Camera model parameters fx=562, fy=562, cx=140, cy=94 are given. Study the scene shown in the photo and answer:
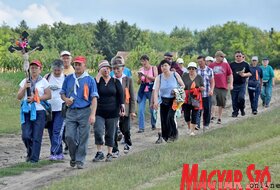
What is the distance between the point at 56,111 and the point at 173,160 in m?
2.70

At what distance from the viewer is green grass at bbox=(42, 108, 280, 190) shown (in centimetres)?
784

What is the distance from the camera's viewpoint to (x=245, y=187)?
22.5 feet

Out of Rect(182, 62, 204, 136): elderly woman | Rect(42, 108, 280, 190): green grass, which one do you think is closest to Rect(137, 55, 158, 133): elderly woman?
Rect(182, 62, 204, 136): elderly woman

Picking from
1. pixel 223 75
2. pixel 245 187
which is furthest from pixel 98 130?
pixel 223 75

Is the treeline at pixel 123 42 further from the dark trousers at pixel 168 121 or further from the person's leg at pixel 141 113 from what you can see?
the dark trousers at pixel 168 121

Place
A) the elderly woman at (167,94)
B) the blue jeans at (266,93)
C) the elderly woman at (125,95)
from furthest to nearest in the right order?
the blue jeans at (266,93) → the elderly woman at (167,94) → the elderly woman at (125,95)

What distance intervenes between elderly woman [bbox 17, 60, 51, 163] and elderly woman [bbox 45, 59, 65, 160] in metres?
0.36

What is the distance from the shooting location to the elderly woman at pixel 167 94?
12242 mm

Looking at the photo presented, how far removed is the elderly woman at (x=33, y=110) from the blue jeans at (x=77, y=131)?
783 millimetres

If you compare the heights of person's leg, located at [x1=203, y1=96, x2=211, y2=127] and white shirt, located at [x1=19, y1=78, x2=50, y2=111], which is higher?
white shirt, located at [x1=19, y1=78, x2=50, y2=111]

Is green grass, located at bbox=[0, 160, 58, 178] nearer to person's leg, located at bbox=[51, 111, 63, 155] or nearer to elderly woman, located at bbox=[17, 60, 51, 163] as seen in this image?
elderly woman, located at bbox=[17, 60, 51, 163]

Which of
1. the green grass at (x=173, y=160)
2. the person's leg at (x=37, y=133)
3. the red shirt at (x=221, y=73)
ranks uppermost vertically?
the red shirt at (x=221, y=73)

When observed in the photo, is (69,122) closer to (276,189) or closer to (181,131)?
(276,189)

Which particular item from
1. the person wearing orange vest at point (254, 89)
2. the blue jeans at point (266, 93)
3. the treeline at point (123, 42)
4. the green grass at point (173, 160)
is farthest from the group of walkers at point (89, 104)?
the treeline at point (123, 42)
